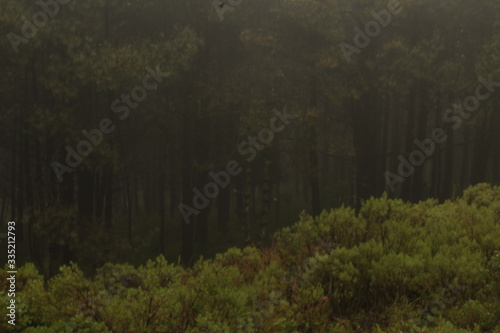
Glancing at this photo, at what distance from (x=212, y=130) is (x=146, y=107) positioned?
3.23 m

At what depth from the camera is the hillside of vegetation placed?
4188 millimetres

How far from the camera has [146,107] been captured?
2184 centimetres

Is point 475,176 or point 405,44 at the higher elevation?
point 405,44

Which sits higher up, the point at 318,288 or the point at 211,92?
the point at 211,92

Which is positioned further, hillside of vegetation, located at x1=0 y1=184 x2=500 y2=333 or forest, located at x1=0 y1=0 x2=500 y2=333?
forest, located at x1=0 y1=0 x2=500 y2=333

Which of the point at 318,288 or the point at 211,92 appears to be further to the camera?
the point at 211,92

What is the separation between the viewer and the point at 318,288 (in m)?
5.07

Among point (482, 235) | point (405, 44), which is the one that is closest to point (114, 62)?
point (405, 44)

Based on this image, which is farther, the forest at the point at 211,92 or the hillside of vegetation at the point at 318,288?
the forest at the point at 211,92

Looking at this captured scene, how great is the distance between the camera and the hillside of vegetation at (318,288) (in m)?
4.19

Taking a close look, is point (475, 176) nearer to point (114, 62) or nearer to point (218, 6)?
point (218, 6)

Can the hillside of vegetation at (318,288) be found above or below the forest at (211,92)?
below

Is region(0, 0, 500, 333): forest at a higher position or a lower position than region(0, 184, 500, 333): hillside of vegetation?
higher

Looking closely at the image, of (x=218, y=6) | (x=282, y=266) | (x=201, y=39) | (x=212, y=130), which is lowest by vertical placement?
(x=282, y=266)
